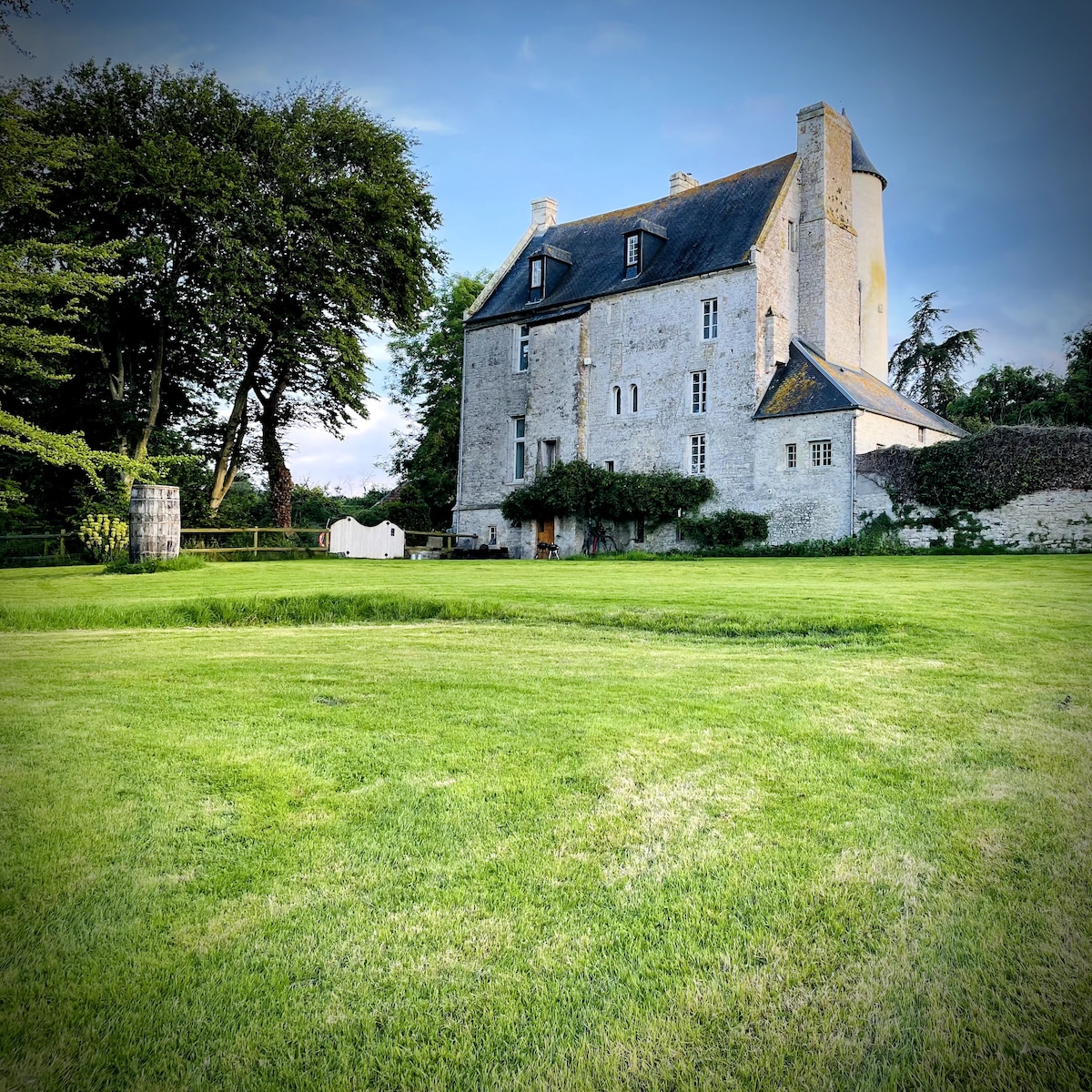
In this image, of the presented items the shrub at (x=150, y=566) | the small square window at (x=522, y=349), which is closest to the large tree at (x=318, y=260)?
the small square window at (x=522, y=349)

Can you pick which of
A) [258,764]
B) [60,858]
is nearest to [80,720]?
[258,764]

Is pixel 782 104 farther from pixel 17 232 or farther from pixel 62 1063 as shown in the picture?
pixel 62 1063

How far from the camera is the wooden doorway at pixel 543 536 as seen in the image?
34041 mm

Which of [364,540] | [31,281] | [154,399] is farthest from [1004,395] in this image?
[31,281]

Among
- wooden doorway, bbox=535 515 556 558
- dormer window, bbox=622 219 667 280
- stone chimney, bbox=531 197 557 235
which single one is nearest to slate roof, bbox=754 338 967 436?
dormer window, bbox=622 219 667 280

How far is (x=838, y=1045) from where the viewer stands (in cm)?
271

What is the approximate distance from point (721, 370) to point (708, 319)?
207 cm

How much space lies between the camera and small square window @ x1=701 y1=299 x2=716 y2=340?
31.4 meters

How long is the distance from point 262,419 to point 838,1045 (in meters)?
33.6

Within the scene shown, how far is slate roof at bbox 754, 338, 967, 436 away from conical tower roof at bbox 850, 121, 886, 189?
8187mm

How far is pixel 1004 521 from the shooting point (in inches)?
975

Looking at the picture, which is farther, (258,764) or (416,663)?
(416,663)

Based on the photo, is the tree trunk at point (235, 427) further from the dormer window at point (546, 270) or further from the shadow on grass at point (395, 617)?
the shadow on grass at point (395, 617)

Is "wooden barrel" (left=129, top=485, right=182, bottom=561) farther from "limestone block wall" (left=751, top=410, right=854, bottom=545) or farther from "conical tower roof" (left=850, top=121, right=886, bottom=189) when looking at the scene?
"conical tower roof" (left=850, top=121, right=886, bottom=189)
